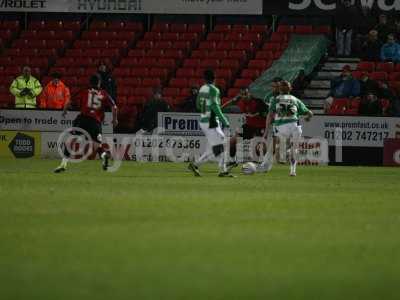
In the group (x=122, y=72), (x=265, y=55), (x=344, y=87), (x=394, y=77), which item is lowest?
(x=344, y=87)

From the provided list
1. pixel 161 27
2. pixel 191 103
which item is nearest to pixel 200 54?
pixel 161 27

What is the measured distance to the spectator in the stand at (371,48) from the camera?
32662 millimetres

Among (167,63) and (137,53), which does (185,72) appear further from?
(137,53)

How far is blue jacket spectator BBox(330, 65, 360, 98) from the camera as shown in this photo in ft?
102

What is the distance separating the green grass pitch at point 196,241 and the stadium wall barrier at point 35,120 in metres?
11.4

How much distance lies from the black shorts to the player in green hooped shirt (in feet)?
A: 7.15

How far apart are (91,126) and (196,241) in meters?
13.1

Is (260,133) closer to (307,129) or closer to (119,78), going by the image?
(307,129)

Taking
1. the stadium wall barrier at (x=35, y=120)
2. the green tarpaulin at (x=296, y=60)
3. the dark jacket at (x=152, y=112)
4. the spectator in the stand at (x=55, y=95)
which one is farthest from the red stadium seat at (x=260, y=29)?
the spectator in the stand at (x=55, y=95)

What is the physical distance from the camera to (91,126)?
79.8 ft

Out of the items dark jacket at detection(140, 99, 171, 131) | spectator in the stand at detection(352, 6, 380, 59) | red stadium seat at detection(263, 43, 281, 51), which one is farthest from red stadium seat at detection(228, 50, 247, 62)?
dark jacket at detection(140, 99, 171, 131)

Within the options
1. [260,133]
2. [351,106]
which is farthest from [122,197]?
[351,106]

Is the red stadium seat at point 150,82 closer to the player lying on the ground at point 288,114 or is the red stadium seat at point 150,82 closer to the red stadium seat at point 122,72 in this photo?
the red stadium seat at point 122,72

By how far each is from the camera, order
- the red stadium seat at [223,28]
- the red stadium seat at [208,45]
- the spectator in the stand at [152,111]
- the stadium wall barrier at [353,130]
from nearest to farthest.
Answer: the stadium wall barrier at [353,130] → the spectator in the stand at [152,111] → the red stadium seat at [208,45] → the red stadium seat at [223,28]
